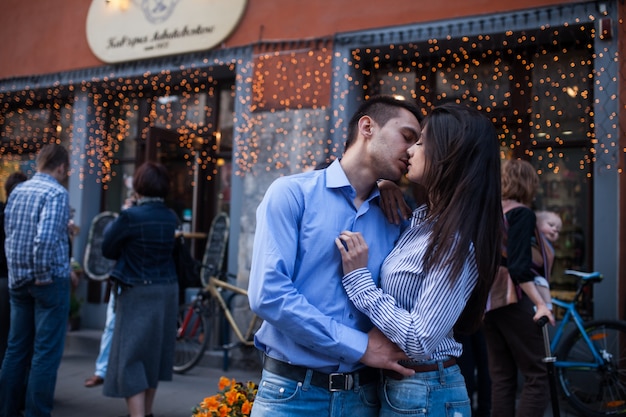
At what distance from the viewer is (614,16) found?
561 centimetres

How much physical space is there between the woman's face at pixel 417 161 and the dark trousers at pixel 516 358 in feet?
7.48

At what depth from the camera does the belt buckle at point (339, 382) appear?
1.88 metres

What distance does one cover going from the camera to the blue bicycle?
16.8 ft

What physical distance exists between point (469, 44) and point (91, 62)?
16.4ft

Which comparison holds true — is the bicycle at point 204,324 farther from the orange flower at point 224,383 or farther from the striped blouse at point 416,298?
the striped blouse at point 416,298

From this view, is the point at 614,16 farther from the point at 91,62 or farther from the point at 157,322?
the point at 91,62

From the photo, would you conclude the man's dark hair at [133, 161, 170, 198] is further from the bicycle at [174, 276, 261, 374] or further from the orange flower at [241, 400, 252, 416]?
the bicycle at [174, 276, 261, 374]

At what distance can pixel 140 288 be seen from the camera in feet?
14.7

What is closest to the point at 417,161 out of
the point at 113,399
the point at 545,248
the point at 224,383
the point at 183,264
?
the point at 224,383

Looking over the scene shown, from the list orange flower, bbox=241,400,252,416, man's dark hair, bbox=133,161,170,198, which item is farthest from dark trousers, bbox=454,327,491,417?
man's dark hair, bbox=133,161,170,198

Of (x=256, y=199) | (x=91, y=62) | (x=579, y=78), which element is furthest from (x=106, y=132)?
(x=579, y=78)

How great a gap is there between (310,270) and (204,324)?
5.09m

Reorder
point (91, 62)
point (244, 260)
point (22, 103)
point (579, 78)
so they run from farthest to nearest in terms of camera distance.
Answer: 1. point (22, 103)
2. point (91, 62)
3. point (244, 260)
4. point (579, 78)

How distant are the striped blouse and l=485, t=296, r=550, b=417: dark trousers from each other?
7.02 ft
